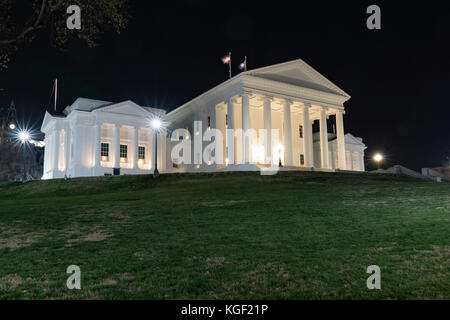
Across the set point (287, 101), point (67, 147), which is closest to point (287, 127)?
point (287, 101)

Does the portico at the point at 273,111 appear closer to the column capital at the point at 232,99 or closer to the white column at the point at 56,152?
the column capital at the point at 232,99

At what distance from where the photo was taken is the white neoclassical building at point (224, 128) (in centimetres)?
4409

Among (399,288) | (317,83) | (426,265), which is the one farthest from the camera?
(317,83)

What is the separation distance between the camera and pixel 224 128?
161ft

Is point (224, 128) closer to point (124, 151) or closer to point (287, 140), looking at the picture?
point (287, 140)

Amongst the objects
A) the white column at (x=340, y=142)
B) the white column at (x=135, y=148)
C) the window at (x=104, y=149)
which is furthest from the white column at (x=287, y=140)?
the window at (x=104, y=149)

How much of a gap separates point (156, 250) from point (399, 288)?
570cm

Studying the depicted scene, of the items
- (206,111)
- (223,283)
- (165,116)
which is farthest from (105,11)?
Result: (165,116)

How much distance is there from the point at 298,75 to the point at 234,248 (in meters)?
40.6

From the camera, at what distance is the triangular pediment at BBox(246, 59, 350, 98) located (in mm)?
44094

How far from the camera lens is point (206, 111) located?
51.1 m
